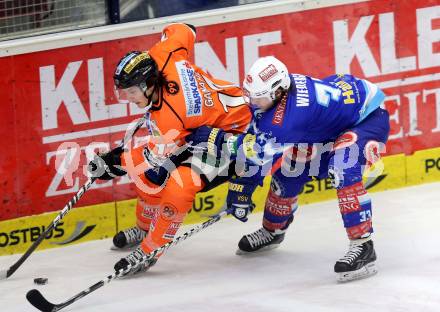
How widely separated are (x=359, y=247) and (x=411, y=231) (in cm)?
92

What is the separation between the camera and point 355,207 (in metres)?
6.94

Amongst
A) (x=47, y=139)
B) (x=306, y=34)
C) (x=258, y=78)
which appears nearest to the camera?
(x=258, y=78)

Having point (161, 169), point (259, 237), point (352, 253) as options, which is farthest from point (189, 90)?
point (352, 253)

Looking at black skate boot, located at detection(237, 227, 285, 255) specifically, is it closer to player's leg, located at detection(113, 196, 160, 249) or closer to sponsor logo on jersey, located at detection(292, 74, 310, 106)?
player's leg, located at detection(113, 196, 160, 249)

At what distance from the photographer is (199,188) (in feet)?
23.7

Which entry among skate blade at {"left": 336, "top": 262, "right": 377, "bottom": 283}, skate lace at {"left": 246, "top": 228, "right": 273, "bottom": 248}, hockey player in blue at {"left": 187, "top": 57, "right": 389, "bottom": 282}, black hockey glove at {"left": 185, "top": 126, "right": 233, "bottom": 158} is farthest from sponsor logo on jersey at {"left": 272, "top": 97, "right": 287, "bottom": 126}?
skate lace at {"left": 246, "top": 228, "right": 273, "bottom": 248}

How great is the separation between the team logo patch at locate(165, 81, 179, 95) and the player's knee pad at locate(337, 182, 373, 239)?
105 centimetres

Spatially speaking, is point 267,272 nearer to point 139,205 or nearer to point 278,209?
point 278,209

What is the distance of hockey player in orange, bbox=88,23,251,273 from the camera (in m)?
7.14

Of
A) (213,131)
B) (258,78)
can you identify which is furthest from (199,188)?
(258,78)

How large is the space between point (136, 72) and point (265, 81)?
2.34 ft

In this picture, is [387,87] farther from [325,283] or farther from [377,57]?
[325,283]

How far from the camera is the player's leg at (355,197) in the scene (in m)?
6.93

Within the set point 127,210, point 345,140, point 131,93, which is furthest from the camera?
point 127,210
